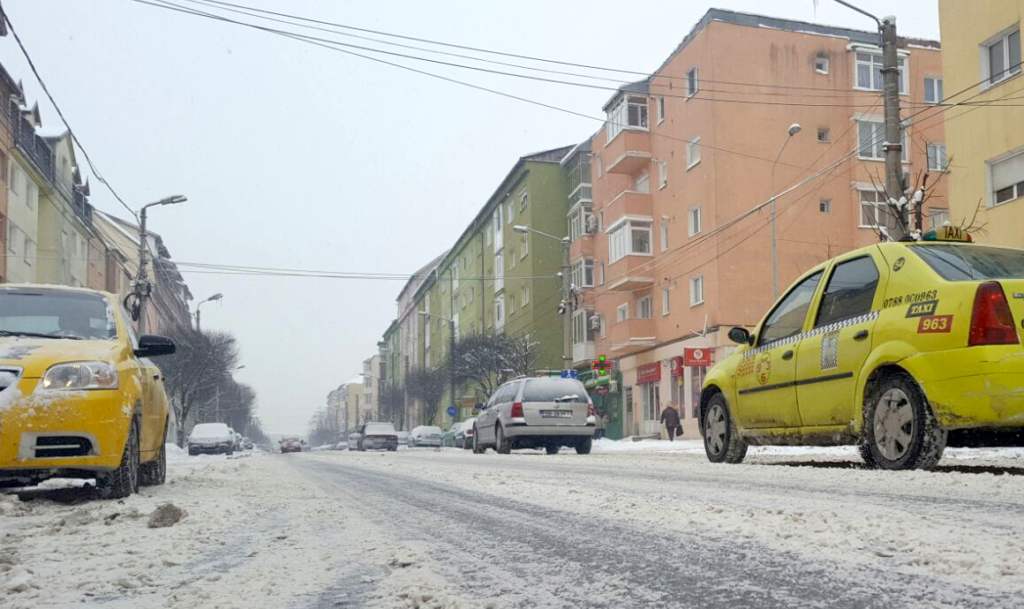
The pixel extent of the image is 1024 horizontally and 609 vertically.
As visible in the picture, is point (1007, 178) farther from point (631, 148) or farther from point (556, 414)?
point (631, 148)

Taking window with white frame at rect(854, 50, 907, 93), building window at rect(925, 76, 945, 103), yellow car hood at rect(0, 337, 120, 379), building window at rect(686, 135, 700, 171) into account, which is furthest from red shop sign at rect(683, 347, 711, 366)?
yellow car hood at rect(0, 337, 120, 379)

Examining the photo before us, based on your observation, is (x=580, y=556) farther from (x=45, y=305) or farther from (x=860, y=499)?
(x=45, y=305)

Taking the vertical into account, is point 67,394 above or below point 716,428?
above

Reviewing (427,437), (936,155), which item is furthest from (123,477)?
(427,437)

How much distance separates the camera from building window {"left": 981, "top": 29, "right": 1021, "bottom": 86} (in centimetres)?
2225

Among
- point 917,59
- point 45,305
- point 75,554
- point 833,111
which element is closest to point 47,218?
point 833,111

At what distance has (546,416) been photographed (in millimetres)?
18109

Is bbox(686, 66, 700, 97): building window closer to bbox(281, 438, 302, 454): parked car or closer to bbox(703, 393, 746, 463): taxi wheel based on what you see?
bbox(703, 393, 746, 463): taxi wheel

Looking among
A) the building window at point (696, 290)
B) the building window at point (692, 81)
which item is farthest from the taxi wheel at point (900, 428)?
the building window at point (692, 81)

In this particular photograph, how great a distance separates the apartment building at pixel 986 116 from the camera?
22.2m

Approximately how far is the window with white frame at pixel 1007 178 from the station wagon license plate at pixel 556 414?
480 inches

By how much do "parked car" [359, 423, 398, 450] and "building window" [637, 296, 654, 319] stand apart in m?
14.2

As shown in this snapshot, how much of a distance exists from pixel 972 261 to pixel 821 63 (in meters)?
32.0

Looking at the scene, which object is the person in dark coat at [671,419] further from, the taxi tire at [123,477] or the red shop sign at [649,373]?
the taxi tire at [123,477]
